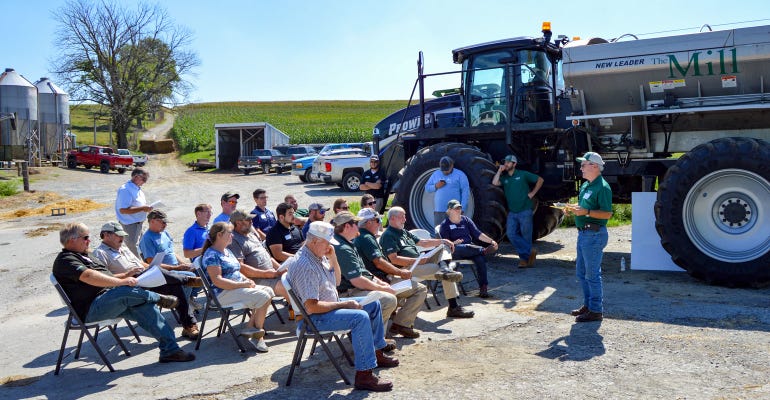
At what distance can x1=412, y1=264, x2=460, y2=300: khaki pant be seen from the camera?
742 centimetres

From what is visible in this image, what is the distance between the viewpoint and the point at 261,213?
30.6 feet

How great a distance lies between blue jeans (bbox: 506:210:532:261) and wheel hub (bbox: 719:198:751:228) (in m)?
2.59

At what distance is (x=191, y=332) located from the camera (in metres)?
7.00

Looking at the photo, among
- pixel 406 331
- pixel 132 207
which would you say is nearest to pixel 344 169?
pixel 132 207

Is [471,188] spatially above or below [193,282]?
above

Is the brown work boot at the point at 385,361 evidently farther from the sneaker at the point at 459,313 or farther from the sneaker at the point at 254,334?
the sneaker at the point at 459,313

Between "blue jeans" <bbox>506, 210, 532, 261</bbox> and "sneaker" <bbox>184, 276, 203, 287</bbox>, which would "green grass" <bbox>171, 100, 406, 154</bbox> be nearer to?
"blue jeans" <bbox>506, 210, 532, 261</bbox>

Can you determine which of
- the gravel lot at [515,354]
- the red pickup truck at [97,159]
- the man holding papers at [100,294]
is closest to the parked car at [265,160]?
the red pickup truck at [97,159]

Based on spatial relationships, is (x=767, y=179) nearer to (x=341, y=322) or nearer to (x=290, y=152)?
(x=341, y=322)

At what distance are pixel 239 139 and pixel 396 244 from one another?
35236 mm

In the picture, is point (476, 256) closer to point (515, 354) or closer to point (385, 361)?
point (515, 354)

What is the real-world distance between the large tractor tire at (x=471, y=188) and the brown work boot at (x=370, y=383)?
5.36 meters

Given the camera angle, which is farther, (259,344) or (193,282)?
(193,282)

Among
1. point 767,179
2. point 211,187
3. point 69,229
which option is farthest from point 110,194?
point 767,179
